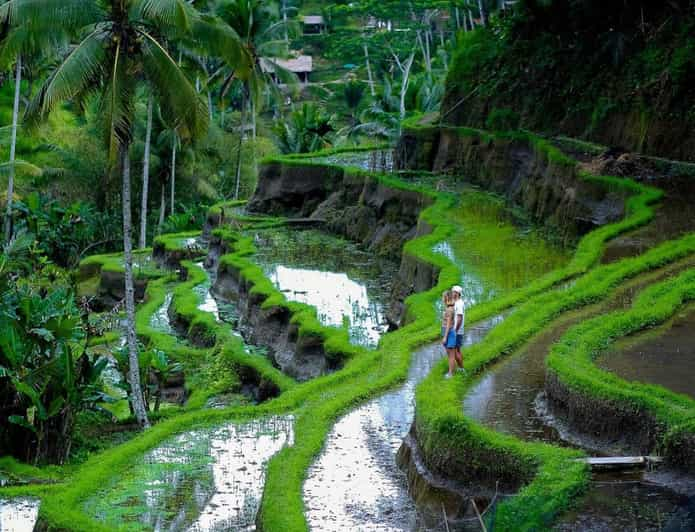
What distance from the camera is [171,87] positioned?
821 inches

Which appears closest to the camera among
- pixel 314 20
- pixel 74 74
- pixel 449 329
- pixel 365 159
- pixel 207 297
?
pixel 449 329

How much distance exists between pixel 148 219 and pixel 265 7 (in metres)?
12.3

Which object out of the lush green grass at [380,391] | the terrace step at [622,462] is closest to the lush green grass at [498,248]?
the lush green grass at [380,391]

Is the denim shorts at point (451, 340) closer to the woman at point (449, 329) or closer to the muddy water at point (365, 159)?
the woman at point (449, 329)

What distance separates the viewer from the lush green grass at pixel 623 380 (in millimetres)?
13867

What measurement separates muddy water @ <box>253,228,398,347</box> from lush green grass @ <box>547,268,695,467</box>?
7013 millimetres

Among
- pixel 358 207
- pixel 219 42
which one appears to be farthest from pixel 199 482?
pixel 358 207

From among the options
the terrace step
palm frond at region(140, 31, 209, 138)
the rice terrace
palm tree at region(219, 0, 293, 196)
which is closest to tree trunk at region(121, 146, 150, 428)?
the rice terrace

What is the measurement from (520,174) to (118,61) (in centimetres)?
1728

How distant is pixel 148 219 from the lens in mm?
56938

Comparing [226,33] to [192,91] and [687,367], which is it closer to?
[192,91]

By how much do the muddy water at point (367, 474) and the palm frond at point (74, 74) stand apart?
744 cm

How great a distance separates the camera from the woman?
16422 millimetres

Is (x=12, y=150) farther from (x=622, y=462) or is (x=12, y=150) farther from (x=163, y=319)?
(x=622, y=462)
